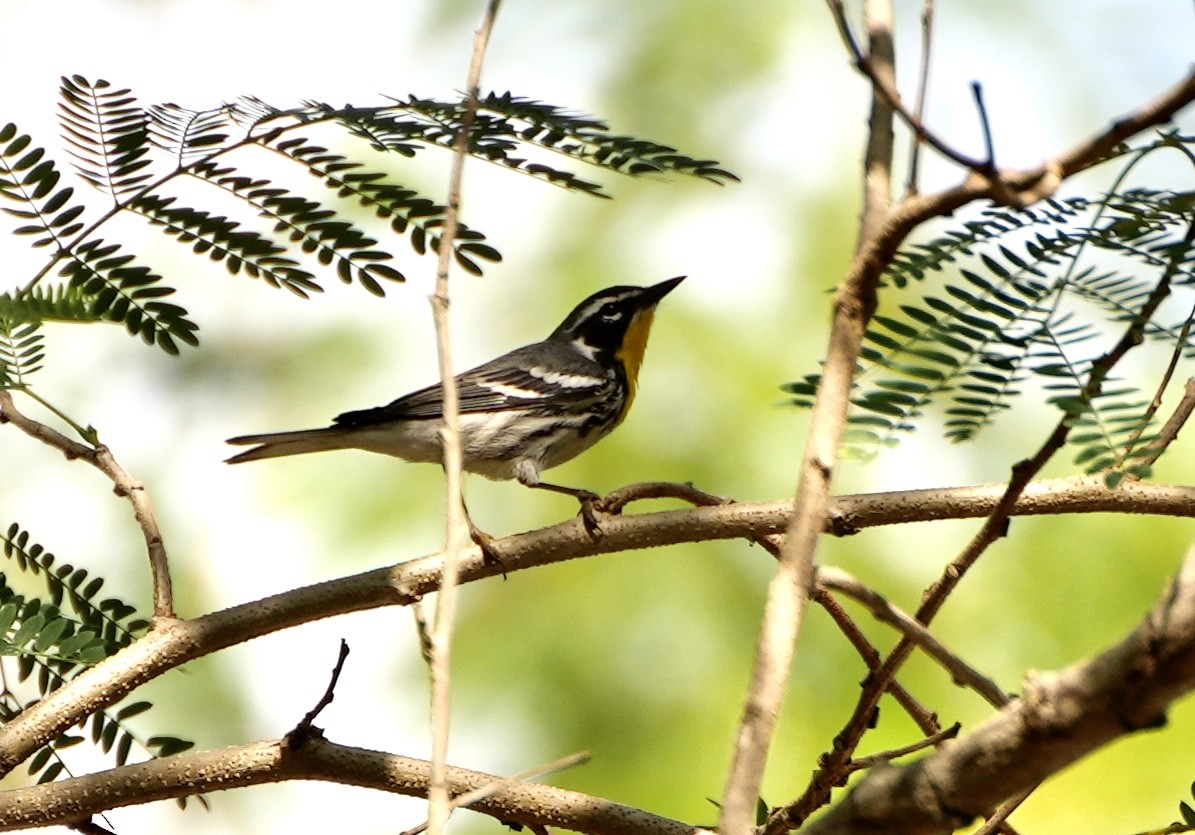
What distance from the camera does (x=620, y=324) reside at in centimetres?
567

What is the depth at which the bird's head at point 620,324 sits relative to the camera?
557 centimetres

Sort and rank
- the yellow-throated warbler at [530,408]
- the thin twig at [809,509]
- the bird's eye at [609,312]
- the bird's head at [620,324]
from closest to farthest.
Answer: the thin twig at [809,509] < the yellow-throated warbler at [530,408] < the bird's head at [620,324] < the bird's eye at [609,312]

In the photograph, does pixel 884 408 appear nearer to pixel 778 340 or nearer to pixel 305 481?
pixel 778 340

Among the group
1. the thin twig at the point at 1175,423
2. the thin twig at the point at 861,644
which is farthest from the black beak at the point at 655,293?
the thin twig at the point at 1175,423

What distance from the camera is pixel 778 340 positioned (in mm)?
5676

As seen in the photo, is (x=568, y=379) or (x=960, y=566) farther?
(x=568, y=379)

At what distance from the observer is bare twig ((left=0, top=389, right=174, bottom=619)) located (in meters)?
2.33

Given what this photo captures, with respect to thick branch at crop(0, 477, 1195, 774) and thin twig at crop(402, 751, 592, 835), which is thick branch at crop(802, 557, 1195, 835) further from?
thick branch at crop(0, 477, 1195, 774)

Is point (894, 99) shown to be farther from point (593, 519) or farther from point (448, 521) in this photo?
point (593, 519)

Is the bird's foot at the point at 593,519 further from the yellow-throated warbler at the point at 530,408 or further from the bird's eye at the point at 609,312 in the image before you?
the bird's eye at the point at 609,312

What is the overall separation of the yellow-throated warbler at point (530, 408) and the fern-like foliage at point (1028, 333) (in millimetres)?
2473

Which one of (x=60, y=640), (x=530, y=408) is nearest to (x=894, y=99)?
(x=60, y=640)

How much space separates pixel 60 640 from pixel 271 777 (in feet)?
1.41

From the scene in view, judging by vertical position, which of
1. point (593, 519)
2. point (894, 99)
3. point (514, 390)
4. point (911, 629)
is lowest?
point (911, 629)
